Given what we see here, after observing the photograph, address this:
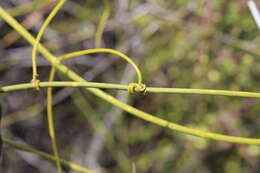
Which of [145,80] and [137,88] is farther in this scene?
[145,80]

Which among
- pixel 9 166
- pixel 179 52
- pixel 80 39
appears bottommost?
pixel 9 166

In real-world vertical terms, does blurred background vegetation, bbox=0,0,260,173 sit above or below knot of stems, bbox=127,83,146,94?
above

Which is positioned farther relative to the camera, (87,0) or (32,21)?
(87,0)

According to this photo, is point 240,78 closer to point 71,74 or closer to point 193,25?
point 193,25

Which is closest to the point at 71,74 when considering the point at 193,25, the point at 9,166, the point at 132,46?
the point at 193,25

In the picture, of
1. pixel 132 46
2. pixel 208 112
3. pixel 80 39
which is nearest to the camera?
pixel 208 112

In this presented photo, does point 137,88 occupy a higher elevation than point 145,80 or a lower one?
lower

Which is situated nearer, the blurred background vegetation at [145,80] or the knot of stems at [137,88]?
the knot of stems at [137,88]

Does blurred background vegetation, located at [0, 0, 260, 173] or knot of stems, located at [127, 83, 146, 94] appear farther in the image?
blurred background vegetation, located at [0, 0, 260, 173]
